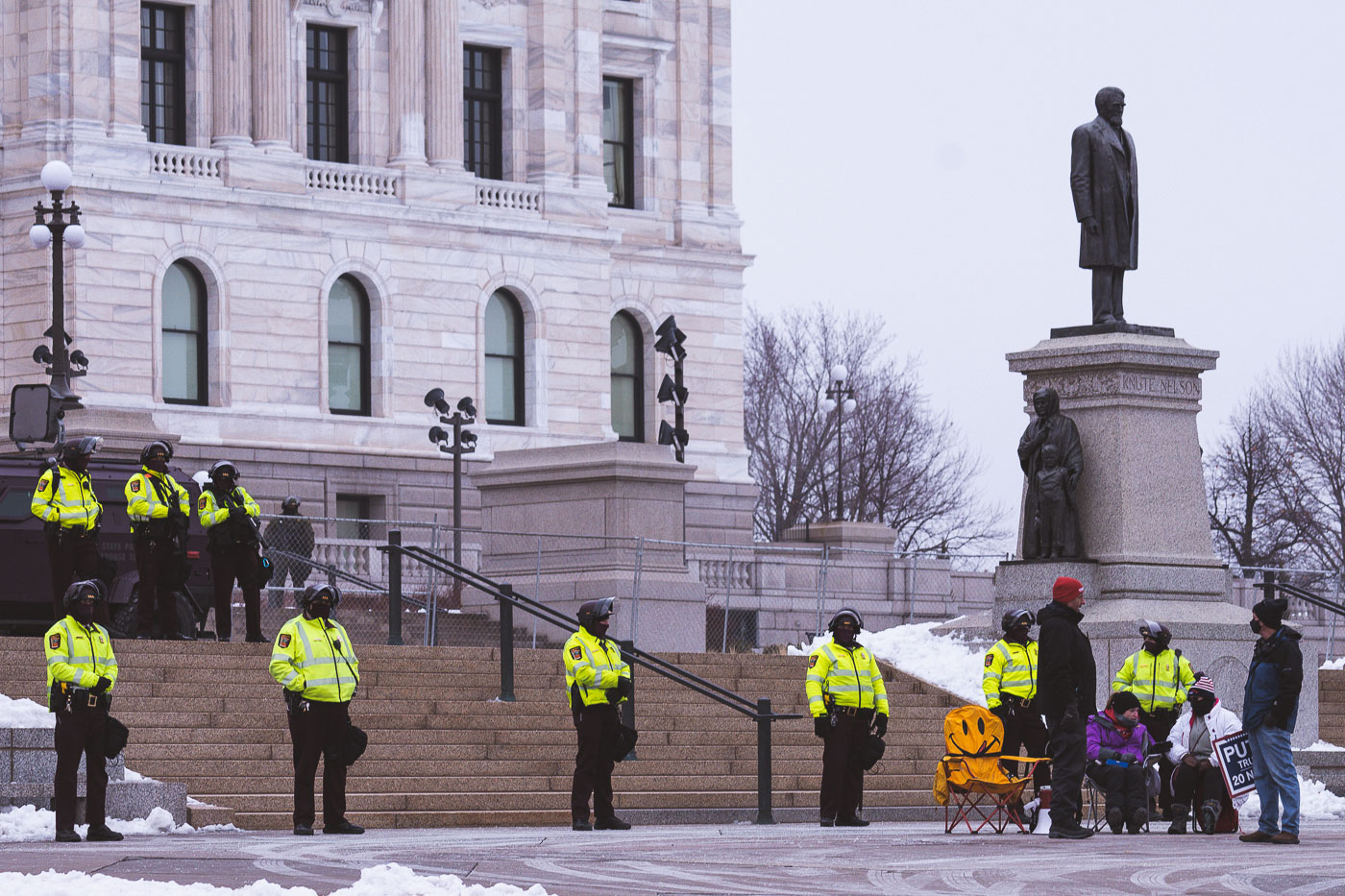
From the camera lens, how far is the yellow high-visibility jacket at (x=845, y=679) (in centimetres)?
2281

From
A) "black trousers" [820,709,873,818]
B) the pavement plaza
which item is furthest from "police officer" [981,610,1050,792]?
the pavement plaza

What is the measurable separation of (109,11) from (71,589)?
107 feet

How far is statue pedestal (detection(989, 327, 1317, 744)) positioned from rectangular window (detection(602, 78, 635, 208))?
34.0 meters

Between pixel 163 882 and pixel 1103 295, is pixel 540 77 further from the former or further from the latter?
pixel 163 882

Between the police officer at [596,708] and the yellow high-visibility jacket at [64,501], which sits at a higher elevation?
the yellow high-visibility jacket at [64,501]

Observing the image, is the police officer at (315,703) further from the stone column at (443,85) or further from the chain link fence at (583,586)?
the stone column at (443,85)

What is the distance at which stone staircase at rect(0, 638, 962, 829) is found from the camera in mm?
23359

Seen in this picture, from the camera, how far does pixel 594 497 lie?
3584 cm

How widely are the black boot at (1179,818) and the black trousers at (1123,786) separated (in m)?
0.23

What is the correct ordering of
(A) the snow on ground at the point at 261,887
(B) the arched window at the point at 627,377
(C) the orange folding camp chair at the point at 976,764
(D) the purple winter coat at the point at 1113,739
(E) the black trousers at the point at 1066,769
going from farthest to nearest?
(B) the arched window at the point at 627,377 → (D) the purple winter coat at the point at 1113,739 → (C) the orange folding camp chair at the point at 976,764 → (E) the black trousers at the point at 1066,769 → (A) the snow on ground at the point at 261,887

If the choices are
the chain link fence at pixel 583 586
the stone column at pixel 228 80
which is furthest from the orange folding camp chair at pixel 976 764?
the stone column at pixel 228 80

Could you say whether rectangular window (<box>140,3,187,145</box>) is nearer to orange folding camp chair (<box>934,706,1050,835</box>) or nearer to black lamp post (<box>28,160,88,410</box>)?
black lamp post (<box>28,160,88,410</box>)

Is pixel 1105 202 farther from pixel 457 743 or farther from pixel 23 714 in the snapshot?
pixel 23 714

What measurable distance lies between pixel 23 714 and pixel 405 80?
34.7 metres
